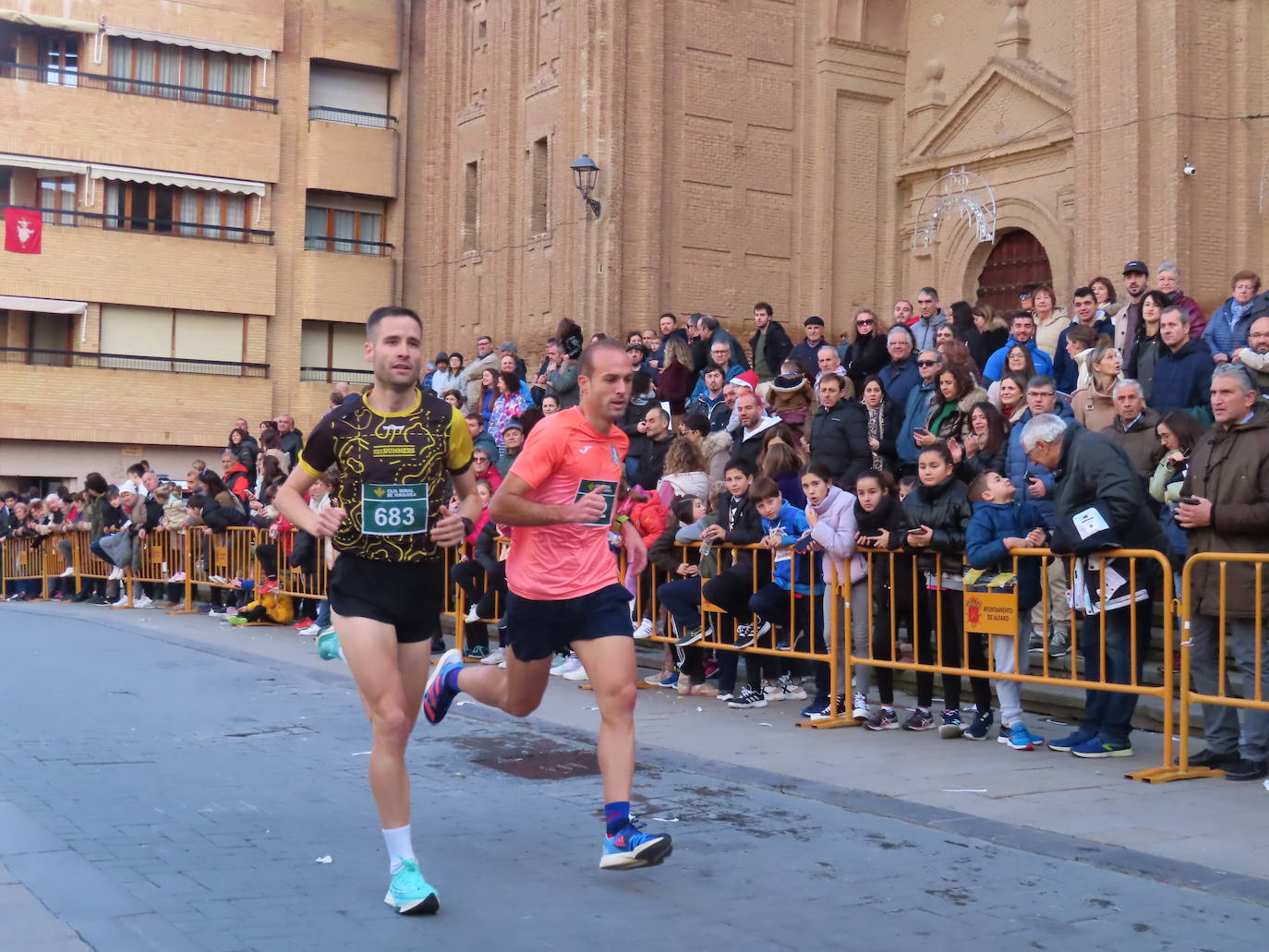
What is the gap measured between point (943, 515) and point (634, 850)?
457cm

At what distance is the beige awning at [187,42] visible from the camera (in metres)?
37.0

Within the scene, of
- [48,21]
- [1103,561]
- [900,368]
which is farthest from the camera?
[48,21]

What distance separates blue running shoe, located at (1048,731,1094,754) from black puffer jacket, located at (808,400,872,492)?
4454 mm

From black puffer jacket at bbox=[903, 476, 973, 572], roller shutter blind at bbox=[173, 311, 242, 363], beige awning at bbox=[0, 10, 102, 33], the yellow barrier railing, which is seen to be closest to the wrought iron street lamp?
roller shutter blind at bbox=[173, 311, 242, 363]

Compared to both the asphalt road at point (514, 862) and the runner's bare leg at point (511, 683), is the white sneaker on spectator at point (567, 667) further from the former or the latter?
the runner's bare leg at point (511, 683)

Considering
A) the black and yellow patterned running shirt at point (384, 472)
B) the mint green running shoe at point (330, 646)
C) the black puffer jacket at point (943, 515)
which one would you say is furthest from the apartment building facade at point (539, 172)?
the black and yellow patterned running shirt at point (384, 472)

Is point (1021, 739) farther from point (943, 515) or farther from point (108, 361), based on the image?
point (108, 361)

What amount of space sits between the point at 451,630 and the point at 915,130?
1583cm

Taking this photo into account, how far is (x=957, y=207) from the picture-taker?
27.4 meters

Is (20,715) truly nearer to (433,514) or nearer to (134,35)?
(433,514)

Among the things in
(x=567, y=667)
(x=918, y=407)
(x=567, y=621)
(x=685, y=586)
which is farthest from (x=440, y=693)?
(x=918, y=407)

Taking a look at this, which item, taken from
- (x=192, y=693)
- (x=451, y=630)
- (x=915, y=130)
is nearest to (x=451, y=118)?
(x=915, y=130)

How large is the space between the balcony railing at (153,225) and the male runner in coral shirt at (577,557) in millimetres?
33398

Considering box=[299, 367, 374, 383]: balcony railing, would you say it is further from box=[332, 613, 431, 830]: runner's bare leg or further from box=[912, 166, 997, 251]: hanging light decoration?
box=[332, 613, 431, 830]: runner's bare leg
